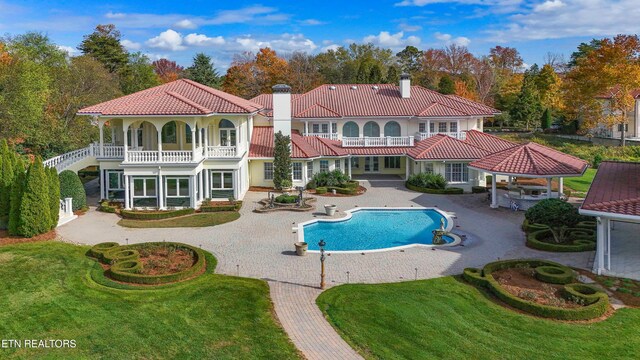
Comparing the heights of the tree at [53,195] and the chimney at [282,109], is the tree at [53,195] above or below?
below

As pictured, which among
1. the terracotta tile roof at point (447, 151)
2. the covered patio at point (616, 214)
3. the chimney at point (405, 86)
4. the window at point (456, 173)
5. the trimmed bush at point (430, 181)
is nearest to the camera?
the covered patio at point (616, 214)

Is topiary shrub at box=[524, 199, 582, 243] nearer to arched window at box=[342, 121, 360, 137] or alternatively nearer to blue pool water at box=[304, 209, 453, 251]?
blue pool water at box=[304, 209, 453, 251]

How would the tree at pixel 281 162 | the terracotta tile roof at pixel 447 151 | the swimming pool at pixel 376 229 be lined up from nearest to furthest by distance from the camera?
the swimming pool at pixel 376 229 → the tree at pixel 281 162 → the terracotta tile roof at pixel 447 151

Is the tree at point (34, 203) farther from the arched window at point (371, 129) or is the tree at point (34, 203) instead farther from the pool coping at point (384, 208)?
the arched window at point (371, 129)

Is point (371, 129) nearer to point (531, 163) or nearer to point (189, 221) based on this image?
point (531, 163)

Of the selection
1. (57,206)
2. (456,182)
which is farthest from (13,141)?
(456,182)

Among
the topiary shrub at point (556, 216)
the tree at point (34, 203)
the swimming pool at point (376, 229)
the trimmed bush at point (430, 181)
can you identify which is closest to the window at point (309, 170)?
the trimmed bush at point (430, 181)

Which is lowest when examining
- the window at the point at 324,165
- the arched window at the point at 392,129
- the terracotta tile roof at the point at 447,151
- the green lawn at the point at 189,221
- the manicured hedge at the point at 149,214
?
the green lawn at the point at 189,221
